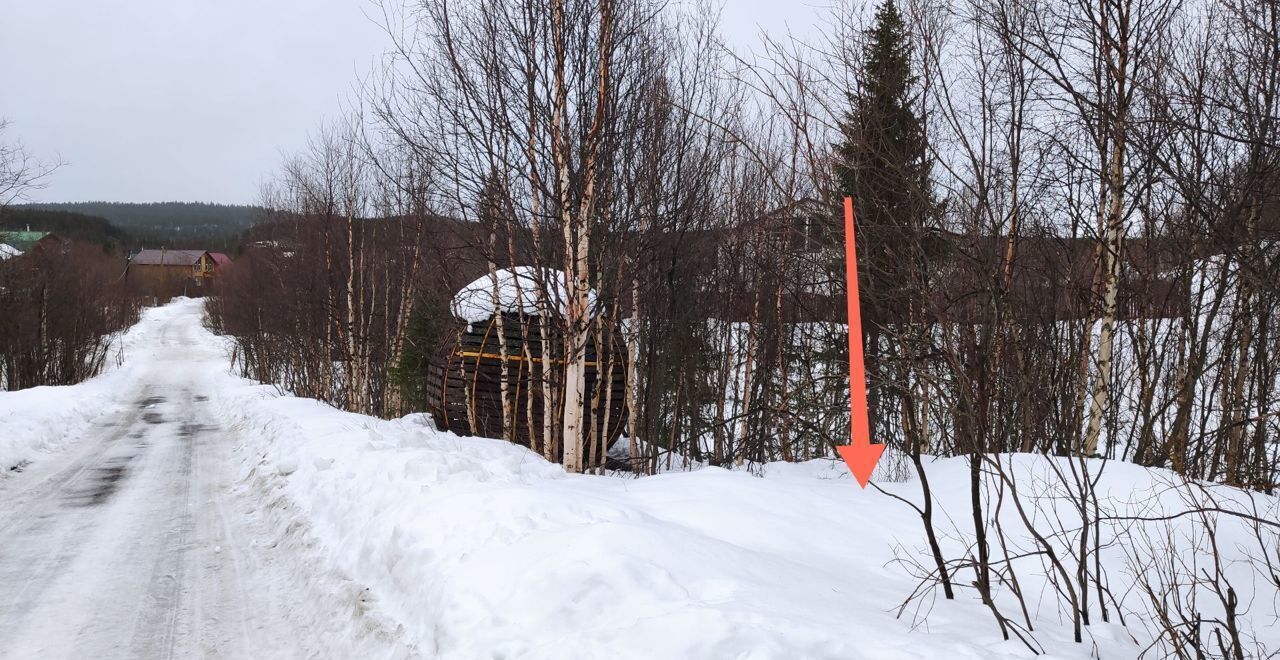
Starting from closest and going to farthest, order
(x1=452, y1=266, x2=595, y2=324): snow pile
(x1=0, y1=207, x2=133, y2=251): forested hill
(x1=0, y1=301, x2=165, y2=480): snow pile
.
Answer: (x1=0, y1=301, x2=165, y2=480): snow pile, (x1=452, y1=266, x2=595, y2=324): snow pile, (x1=0, y1=207, x2=133, y2=251): forested hill

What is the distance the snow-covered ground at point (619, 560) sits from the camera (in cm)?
365

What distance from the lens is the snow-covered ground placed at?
3.65 meters

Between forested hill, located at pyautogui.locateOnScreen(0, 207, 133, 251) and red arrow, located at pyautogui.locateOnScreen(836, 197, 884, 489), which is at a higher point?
forested hill, located at pyautogui.locateOnScreen(0, 207, 133, 251)

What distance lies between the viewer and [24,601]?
17.4ft

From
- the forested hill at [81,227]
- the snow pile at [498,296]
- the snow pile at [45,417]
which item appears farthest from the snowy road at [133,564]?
the forested hill at [81,227]

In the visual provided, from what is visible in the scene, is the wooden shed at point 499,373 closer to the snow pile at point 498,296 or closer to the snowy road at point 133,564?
the snow pile at point 498,296

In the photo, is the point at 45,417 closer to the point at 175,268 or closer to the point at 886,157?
the point at 886,157

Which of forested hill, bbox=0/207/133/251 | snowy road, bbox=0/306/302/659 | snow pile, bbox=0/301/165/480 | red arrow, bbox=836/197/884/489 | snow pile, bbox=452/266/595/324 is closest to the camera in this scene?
red arrow, bbox=836/197/884/489

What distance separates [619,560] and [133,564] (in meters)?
4.50

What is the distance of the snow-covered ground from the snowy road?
0.33 ft

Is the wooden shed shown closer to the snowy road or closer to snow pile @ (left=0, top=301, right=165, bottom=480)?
the snowy road

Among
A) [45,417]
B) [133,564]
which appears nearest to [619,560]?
[133,564]

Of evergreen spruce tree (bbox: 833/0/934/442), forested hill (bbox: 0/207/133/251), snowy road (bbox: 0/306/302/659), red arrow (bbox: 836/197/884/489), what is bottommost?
snowy road (bbox: 0/306/302/659)

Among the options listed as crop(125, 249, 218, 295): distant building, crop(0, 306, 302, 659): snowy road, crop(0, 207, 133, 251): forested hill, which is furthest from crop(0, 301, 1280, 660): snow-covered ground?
crop(0, 207, 133, 251): forested hill
